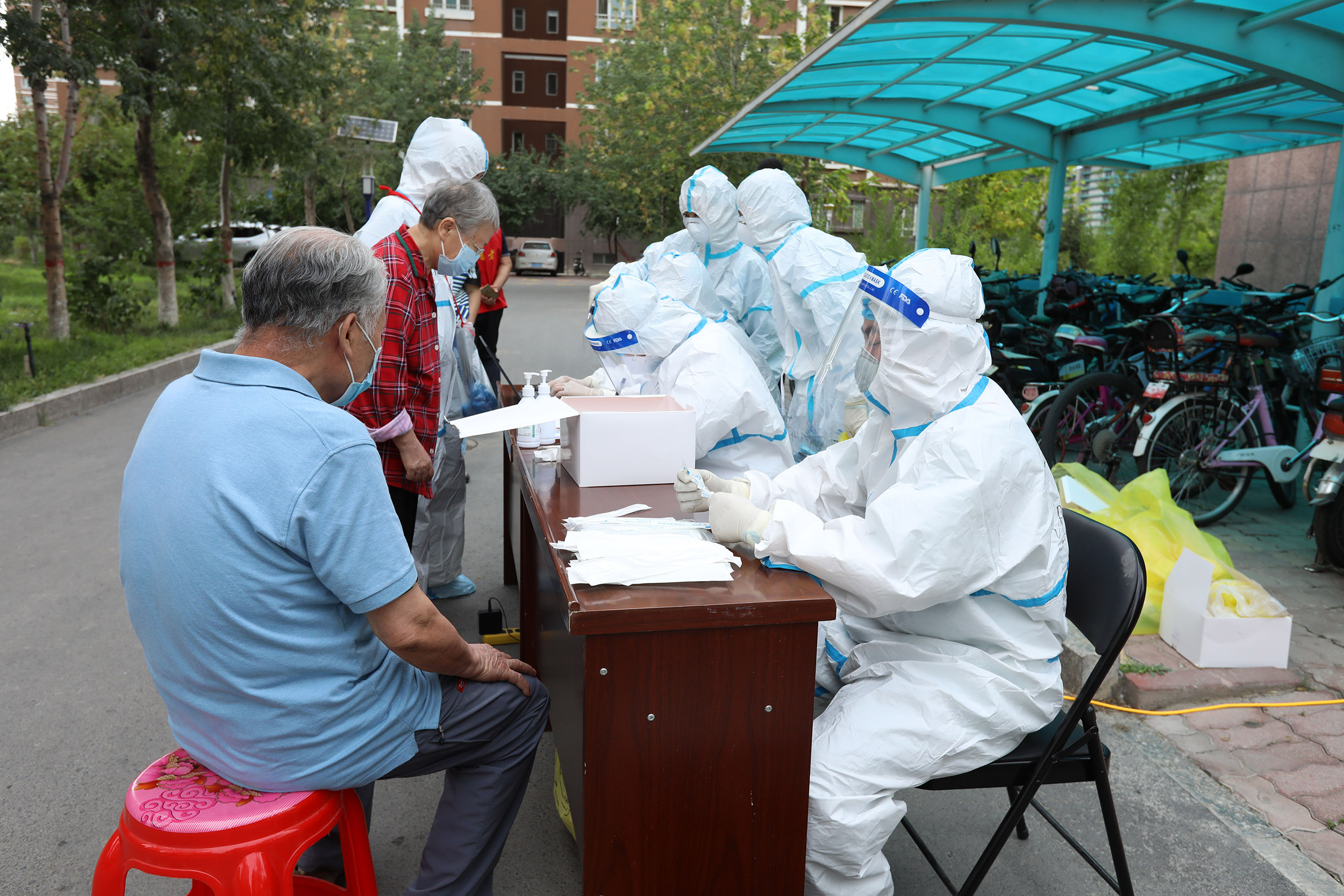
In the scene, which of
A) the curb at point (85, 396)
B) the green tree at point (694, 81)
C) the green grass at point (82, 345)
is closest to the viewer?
the curb at point (85, 396)

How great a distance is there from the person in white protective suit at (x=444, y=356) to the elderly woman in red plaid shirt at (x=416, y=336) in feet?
0.68

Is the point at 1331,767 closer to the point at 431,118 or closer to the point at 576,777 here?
the point at 576,777

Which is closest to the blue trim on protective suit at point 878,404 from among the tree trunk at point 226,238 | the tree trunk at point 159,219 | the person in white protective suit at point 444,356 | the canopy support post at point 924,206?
the person in white protective suit at point 444,356

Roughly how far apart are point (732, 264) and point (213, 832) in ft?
18.0

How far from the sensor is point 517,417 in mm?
2451

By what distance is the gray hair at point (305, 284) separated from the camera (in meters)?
1.59

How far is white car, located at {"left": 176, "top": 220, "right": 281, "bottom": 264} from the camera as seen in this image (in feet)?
54.7

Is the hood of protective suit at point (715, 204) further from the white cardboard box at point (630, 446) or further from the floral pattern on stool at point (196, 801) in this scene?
the floral pattern on stool at point (196, 801)

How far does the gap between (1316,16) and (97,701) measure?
5.93 meters

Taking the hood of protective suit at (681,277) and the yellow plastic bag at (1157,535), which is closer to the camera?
the yellow plastic bag at (1157,535)

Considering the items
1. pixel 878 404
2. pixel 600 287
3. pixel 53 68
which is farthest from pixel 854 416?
pixel 53 68

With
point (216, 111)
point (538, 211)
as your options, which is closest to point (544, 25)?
point (538, 211)

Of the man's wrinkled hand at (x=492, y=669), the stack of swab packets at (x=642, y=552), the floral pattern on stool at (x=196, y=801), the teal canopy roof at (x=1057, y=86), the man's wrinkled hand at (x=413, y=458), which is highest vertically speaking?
the teal canopy roof at (x=1057, y=86)

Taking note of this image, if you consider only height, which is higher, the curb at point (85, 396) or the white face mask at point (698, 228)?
the white face mask at point (698, 228)
